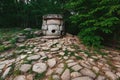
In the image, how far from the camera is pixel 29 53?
18.1 ft

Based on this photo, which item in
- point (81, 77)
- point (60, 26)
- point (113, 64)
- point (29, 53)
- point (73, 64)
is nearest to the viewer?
point (81, 77)

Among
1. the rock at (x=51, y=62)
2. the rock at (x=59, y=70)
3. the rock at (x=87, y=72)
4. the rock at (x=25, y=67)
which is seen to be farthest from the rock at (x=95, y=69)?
the rock at (x=25, y=67)

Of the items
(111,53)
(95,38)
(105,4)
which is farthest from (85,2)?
(111,53)

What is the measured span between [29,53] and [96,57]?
2085mm

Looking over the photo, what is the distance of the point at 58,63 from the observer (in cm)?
463

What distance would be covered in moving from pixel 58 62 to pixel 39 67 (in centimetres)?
53

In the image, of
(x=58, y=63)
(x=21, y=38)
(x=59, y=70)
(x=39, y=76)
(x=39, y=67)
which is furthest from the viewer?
(x=21, y=38)

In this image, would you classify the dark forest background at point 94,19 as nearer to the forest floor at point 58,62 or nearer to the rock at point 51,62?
the forest floor at point 58,62

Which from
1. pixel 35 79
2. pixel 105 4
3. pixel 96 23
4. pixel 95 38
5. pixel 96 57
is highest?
pixel 105 4

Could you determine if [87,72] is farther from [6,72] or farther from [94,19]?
[94,19]

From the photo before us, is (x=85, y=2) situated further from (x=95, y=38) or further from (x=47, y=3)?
(x=47, y=3)

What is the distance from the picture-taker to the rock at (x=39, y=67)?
4380 millimetres

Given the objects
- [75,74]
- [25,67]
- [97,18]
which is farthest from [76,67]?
[97,18]

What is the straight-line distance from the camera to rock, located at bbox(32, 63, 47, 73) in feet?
14.4
